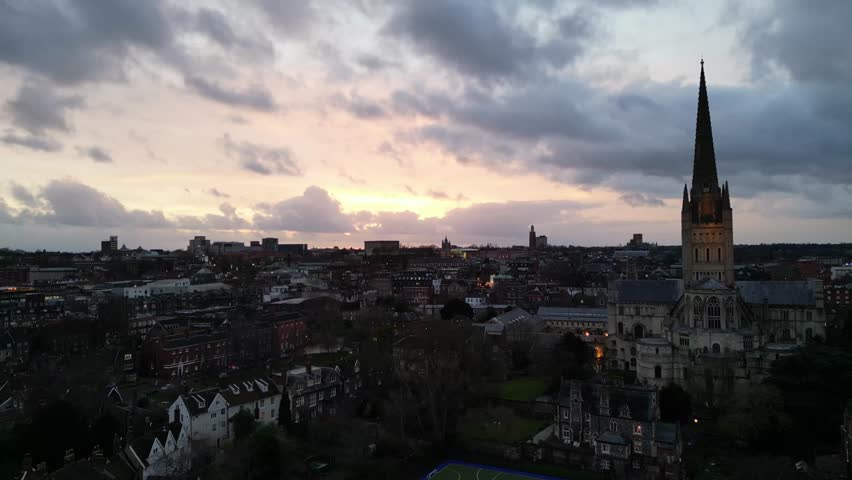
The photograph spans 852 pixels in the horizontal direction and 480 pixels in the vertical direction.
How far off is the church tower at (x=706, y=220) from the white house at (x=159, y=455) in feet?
129

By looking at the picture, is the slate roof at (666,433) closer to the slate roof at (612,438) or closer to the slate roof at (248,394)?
the slate roof at (612,438)

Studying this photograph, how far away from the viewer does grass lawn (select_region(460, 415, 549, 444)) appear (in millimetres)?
32500

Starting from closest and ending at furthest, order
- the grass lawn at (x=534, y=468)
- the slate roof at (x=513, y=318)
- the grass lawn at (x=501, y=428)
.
Result: the grass lawn at (x=534, y=468) < the grass lawn at (x=501, y=428) < the slate roof at (x=513, y=318)

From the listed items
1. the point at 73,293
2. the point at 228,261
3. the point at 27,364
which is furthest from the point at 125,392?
the point at 228,261

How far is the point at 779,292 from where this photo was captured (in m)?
43.6

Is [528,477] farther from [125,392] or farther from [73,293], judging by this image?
[73,293]

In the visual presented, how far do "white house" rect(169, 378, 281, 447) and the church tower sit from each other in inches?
1354

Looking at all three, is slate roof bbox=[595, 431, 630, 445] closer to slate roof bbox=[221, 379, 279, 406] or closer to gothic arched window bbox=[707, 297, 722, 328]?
gothic arched window bbox=[707, 297, 722, 328]

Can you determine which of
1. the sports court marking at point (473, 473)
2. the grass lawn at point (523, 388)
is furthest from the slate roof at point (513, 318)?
the sports court marking at point (473, 473)

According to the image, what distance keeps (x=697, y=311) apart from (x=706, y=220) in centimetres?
943

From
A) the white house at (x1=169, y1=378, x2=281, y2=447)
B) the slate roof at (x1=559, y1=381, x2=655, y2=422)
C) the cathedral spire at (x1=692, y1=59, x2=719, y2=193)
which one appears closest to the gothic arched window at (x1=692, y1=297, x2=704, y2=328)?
the cathedral spire at (x1=692, y1=59, x2=719, y2=193)

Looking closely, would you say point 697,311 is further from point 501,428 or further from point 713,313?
point 501,428

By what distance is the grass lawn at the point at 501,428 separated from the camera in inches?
1280


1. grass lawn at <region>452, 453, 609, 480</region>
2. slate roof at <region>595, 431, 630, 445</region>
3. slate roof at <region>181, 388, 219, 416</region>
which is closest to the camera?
grass lawn at <region>452, 453, 609, 480</region>
